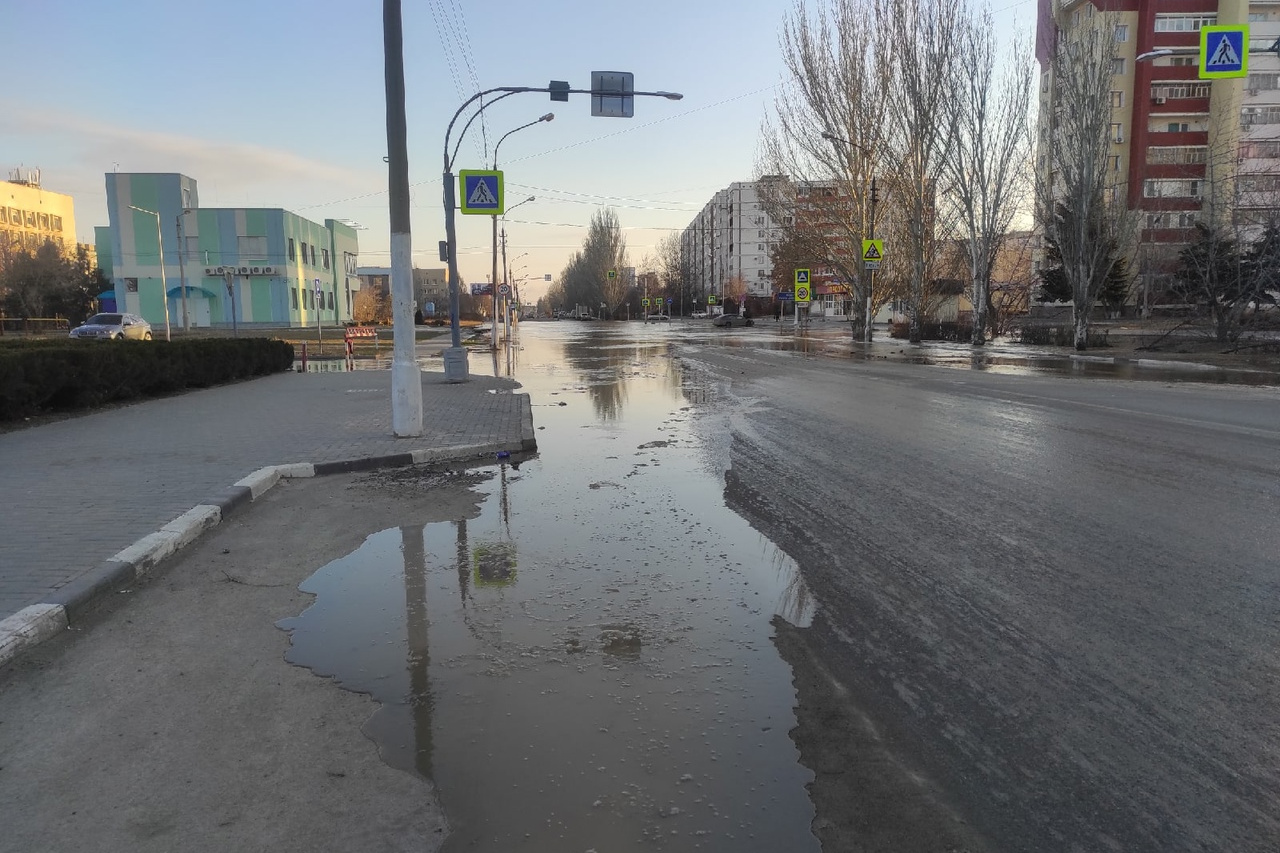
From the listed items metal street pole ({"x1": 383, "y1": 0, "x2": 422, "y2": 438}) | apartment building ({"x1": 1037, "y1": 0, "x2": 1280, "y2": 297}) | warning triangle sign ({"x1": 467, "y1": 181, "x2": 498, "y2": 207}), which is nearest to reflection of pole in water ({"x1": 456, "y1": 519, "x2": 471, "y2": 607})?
metal street pole ({"x1": 383, "y1": 0, "x2": 422, "y2": 438})

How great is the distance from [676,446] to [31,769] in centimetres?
759

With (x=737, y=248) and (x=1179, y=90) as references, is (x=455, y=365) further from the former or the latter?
(x=737, y=248)

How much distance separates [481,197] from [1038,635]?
1635cm

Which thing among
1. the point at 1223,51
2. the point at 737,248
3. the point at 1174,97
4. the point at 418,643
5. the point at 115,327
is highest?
the point at 1174,97

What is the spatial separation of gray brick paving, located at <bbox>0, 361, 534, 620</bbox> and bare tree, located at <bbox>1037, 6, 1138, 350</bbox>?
24729 millimetres

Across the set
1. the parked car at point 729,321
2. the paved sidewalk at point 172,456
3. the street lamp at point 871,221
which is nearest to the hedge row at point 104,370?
the paved sidewalk at point 172,456

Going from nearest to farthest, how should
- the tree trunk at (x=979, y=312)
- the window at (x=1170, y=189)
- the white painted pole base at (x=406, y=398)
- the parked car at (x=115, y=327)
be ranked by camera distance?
the white painted pole base at (x=406, y=398)
the tree trunk at (x=979, y=312)
the parked car at (x=115, y=327)
the window at (x=1170, y=189)

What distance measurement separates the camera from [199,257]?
219 ft

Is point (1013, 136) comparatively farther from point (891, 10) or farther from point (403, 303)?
point (403, 303)

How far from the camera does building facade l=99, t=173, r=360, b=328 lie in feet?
210

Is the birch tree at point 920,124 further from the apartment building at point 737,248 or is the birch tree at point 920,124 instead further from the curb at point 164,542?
the apartment building at point 737,248

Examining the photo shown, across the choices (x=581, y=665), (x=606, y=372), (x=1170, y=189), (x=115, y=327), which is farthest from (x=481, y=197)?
(x=1170, y=189)

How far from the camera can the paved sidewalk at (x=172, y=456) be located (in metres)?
5.51

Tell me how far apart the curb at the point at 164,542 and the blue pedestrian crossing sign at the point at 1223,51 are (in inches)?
548
